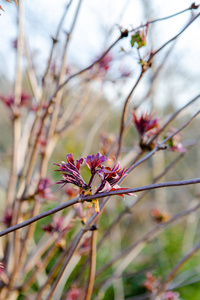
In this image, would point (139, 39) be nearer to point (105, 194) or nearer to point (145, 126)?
point (145, 126)

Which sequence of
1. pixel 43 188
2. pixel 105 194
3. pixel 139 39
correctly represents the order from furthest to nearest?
pixel 43 188 < pixel 139 39 < pixel 105 194

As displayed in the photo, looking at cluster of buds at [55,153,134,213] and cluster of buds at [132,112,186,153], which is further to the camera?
cluster of buds at [132,112,186,153]

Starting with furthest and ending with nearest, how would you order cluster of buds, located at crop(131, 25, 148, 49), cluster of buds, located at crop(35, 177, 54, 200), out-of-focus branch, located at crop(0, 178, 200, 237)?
1. cluster of buds, located at crop(35, 177, 54, 200)
2. cluster of buds, located at crop(131, 25, 148, 49)
3. out-of-focus branch, located at crop(0, 178, 200, 237)

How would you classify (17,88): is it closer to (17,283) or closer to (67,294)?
(17,283)

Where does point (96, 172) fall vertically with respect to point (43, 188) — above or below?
below

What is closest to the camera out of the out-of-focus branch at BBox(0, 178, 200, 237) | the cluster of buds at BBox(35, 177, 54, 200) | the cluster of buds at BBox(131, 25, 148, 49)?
the out-of-focus branch at BBox(0, 178, 200, 237)

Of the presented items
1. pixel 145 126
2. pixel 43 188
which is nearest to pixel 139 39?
pixel 145 126

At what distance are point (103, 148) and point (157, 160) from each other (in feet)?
6.97

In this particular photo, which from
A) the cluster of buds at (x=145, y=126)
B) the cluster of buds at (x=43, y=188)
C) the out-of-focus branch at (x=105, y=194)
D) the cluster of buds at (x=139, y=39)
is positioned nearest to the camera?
the out-of-focus branch at (x=105, y=194)

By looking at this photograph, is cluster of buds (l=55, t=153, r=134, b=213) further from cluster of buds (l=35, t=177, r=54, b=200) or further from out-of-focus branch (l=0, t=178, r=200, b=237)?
cluster of buds (l=35, t=177, r=54, b=200)

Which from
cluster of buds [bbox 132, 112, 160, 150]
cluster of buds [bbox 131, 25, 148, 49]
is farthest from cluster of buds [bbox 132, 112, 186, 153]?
cluster of buds [bbox 131, 25, 148, 49]

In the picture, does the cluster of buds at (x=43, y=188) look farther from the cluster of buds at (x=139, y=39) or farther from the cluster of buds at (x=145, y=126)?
the cluster of buds at (x=139, y=39)

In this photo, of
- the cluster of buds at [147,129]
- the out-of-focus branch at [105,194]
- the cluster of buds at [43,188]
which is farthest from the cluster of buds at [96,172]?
the cluster of buds at [43,188]

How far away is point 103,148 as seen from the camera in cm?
125
